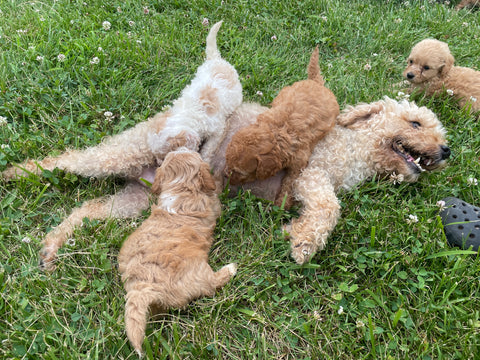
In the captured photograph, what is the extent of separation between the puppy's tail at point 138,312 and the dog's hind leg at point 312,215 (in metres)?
1.09

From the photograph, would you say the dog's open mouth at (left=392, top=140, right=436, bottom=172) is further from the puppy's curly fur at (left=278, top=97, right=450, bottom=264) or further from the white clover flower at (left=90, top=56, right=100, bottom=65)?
the white clover flower at (left=90, top=56, right=100, bottom=65)

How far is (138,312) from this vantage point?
2119mm

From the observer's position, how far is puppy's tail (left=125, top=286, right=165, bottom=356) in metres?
2.03

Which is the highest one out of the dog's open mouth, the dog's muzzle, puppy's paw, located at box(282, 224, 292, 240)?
the dog's muzzle

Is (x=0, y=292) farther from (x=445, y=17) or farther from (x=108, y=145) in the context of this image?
(x=445, y=17)

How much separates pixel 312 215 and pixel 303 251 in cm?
34

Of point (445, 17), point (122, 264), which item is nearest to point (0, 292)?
→ point (122, 264)

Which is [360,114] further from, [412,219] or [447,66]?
[447,66]

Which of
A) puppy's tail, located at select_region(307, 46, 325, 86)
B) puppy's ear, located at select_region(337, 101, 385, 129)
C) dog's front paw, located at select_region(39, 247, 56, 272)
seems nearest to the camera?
dog's front paw, located at select_region(39, 247, 56, 272)

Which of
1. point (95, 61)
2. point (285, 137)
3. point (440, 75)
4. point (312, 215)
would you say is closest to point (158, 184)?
point (285, 137)

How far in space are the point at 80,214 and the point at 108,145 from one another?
2.31ft

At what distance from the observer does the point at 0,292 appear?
2.42 meters

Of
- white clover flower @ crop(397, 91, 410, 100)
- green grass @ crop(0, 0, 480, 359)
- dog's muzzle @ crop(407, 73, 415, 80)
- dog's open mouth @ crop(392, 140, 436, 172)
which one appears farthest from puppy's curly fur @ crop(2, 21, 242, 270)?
dog's muzzle @ crop(407, 73, 415, 80)

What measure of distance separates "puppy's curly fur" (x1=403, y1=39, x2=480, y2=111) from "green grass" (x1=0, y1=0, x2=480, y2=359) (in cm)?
18
